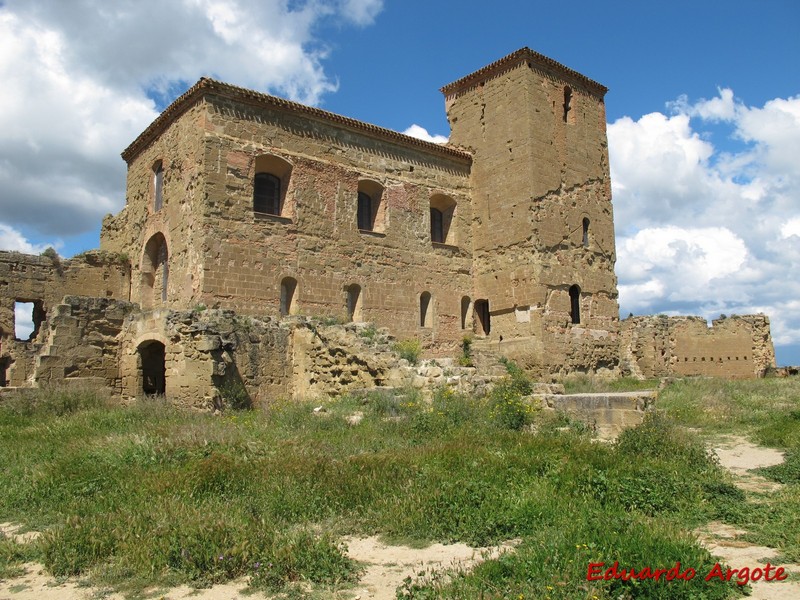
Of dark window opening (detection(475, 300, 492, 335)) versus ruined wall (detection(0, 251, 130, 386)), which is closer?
ruined wall (detection(0, 251, 130, 386))

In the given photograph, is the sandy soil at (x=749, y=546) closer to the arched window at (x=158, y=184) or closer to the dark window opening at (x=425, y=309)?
the dark window opening at (x=425, y=309)

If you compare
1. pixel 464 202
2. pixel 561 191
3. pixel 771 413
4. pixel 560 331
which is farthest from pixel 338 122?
pixel 771 413

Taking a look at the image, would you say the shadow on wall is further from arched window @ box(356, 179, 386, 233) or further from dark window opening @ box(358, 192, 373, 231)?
dark window opening @ box(358, 192, 373, 231)

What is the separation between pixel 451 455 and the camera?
27.7ft

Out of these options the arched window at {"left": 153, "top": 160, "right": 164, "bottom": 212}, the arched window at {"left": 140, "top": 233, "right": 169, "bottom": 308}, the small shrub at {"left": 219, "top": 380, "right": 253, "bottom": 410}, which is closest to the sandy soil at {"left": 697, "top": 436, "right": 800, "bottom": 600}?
the small shrub at {"left": 219, "top": 380, "right": 253, "bottom": 410}

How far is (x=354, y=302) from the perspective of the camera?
851 inches

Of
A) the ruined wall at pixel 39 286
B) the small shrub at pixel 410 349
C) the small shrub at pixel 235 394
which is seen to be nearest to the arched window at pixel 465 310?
the small shrub at pixel 410 349

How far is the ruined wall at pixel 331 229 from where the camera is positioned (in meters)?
18.8

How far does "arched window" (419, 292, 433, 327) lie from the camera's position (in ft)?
77.1

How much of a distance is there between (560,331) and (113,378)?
48.3ft

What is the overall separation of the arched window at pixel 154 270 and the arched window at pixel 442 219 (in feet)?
32.2

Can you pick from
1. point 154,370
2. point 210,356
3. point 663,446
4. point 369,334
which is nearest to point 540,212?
point 369,334

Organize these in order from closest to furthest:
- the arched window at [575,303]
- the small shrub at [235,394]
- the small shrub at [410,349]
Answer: the small shrub at [235,394]
the small shrub at [410,349]
the arched window at [575,303]

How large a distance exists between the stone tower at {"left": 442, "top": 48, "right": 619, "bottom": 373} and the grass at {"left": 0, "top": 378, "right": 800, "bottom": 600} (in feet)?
36.8
